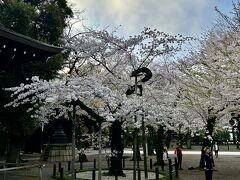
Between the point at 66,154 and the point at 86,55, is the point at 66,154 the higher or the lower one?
the lower one

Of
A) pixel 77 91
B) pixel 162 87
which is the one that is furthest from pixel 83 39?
pixel 77 91

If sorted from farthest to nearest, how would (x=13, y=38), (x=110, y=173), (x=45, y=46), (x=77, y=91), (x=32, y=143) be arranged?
(x=32, y=143)
(x=110, y=173)
(x=77, y=91)
(x=45, y=46)
(x=13, y=38)

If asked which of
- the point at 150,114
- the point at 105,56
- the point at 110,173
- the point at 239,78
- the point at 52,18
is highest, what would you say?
the point at 52,18

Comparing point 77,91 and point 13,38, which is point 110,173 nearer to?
point 77,91

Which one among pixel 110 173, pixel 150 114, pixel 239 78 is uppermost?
pixel 239 78

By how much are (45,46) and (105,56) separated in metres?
10.0

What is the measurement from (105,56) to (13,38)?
11.2m

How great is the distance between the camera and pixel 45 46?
11969mm

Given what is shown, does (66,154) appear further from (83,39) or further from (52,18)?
(52,18)

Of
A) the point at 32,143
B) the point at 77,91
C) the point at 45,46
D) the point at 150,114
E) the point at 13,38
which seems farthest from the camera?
the point at 32,143

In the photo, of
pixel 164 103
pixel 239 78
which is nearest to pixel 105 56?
pixel 164 103

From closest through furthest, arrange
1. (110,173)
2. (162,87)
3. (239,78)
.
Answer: (239,78)
(110,173)
(162,87)

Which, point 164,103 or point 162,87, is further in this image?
point 162,87

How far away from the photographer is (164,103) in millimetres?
23078
